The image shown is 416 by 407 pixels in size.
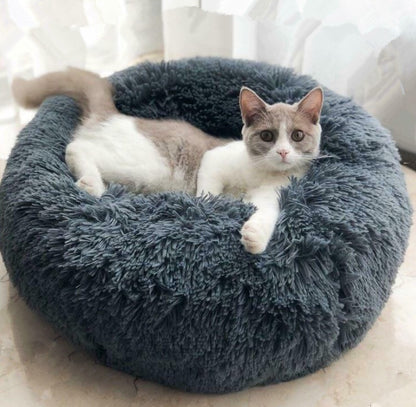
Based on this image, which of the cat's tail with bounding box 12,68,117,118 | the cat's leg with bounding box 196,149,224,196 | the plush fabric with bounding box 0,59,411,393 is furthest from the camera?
the cat's tail with bounding box 12,68,117,118

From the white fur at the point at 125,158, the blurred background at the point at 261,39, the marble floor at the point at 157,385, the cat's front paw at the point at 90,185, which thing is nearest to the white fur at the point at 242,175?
the white fur at the point at 125,158

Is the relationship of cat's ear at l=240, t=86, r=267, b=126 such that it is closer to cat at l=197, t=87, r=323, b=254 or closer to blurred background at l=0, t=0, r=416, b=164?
cat at l=197, t=87, r=323, b=254

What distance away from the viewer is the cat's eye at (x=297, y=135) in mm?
1322

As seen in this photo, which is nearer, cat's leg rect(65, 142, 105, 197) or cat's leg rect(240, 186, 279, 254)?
cat's leg rect(240, 186, 279, 254)

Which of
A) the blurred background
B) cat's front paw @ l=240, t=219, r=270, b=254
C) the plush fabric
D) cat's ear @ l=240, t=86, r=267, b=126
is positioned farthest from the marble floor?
the blurred background

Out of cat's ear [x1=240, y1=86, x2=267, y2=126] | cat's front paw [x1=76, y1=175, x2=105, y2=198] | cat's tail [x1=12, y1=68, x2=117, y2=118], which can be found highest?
cat's ear [x1=240, y1=86, x2=267, y2=126]

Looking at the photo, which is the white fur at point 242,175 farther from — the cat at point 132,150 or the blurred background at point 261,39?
the blurred background at point 261,39

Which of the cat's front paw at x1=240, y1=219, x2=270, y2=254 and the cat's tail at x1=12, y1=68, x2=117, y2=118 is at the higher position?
the cat's tail at x1=12, y1=68, x2=117, y2=118

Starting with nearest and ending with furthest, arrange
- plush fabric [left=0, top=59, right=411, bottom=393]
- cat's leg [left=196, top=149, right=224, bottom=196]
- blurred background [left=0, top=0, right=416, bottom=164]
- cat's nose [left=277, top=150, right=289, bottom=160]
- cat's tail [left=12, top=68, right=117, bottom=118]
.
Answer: plush fabric [left=0, top=59, right=411, bottom=393] → cat's nose [left=277, top=150, right=289, bottom=160] → cat's leg [left=196, top=149, right=224, bottom=196] → cat's tail [left=12, top=68, right=117, bottom=118] → blurred background [left=0, top=0, right=416, bottom=164]

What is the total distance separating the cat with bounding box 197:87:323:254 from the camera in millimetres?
1304

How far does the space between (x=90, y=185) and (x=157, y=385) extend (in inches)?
19.4

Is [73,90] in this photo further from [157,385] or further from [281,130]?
[157,385]

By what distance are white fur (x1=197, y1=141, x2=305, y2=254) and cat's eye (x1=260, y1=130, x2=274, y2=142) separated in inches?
2.1

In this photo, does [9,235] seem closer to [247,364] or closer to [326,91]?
[247,364]
